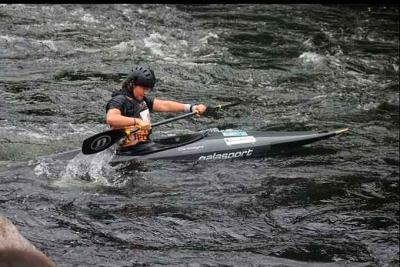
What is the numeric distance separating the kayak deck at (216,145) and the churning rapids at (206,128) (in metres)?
0.13

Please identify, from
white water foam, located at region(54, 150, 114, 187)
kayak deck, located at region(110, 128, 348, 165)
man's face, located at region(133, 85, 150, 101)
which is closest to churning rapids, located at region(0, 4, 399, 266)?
white water foam, located at region(54, 150, 114, 187)

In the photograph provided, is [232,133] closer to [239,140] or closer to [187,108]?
[239,140]

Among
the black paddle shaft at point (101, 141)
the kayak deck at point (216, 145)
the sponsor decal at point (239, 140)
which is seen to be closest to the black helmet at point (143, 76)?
the black paddle shaft at point (101, 141)

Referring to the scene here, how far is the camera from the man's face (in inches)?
294

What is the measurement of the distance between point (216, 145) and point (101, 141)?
1.67 m

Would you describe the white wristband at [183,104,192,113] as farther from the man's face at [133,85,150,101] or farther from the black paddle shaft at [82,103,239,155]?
the black paddle shaft at [82,103,239,155]

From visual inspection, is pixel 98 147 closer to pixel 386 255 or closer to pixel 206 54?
pixel 386 255

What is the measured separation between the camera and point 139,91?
7.53 meters

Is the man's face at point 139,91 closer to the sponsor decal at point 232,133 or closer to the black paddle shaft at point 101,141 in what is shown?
the black paddle shaft at point 101,141

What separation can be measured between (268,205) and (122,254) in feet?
6.88

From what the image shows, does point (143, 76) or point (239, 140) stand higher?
point (143, 76)

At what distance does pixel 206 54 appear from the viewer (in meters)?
12.9

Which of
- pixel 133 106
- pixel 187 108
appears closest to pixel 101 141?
pixel 133 106

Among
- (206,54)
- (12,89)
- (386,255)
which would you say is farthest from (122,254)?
(206,54)
